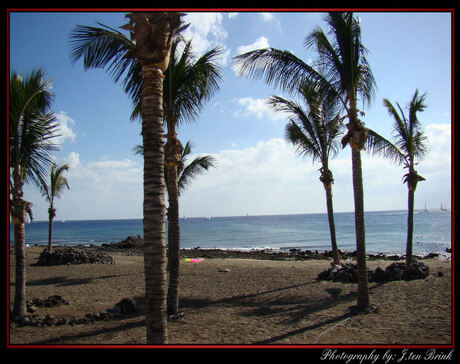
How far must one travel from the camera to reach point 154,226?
3.71m

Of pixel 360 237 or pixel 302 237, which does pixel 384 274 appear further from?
pixel 302 237

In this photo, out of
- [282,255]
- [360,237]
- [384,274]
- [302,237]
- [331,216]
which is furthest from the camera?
[302,237]

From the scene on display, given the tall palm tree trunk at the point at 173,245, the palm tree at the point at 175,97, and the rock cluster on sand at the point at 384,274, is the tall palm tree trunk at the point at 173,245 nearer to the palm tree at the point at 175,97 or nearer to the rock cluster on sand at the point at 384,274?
the palm tree at the point at 175,97

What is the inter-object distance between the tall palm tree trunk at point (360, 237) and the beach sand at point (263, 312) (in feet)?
1.15

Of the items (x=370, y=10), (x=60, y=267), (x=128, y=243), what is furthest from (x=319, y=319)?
(x=128, y=243)

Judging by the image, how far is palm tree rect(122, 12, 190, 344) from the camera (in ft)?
12.1

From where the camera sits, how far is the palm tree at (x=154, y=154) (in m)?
3.69

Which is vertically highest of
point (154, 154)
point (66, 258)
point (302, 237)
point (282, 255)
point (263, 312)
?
point (154, 154)

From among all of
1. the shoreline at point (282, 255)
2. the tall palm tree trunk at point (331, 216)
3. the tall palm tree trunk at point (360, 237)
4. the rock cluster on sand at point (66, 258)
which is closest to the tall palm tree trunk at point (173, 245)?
the tall palm tree trunk at point (360, 237)

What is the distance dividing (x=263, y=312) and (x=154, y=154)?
17.7 feet

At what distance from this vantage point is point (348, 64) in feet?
24.9

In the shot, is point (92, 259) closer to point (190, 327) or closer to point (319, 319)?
point (190, 327)

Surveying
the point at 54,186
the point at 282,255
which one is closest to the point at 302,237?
the point at 282,255

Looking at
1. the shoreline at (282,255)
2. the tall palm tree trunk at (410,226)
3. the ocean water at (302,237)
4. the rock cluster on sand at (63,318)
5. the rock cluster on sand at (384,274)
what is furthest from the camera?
the ocean water at (302,237)
